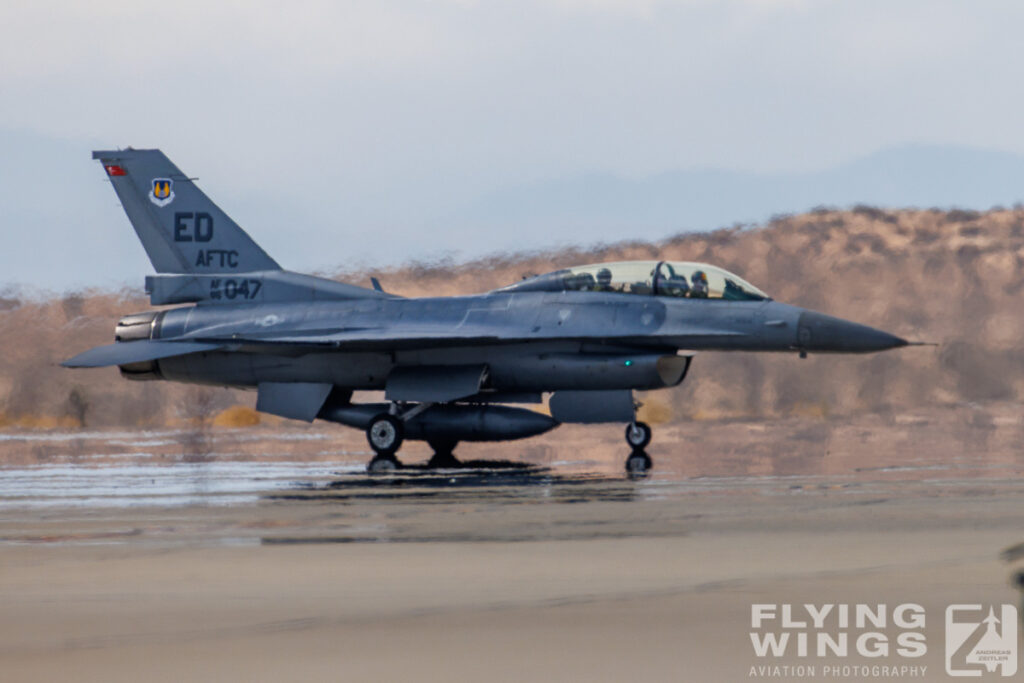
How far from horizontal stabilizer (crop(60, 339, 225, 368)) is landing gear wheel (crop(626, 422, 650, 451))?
5.56 metres

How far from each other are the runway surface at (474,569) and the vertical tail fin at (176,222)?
6.44m

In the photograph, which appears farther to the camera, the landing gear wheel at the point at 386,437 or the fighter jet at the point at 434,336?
the landing gear wheel at the point at 386,437

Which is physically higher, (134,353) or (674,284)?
(674,284)

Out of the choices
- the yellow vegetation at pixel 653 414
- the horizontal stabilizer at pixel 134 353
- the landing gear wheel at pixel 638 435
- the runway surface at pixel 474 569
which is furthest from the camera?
the yellow vegetation at pixel 653 414

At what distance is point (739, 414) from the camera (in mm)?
30812

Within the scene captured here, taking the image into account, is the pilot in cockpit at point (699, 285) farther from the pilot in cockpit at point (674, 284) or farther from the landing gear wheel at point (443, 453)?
the landing gear wheel at point (443, 453)

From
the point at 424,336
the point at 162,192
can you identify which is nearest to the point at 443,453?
the point at 424,336

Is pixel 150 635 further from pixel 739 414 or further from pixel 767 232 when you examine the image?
pixel 767 232

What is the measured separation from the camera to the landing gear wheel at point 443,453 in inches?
672

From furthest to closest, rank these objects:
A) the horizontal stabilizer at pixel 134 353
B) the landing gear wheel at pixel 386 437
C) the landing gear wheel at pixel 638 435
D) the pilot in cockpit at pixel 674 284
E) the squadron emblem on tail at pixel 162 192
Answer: the squadron emblem on tail at pixel 162 192 < the horizontal stabilizer at pixel 134 353 < the landing gear wheel at pixel 638 435 < the landing gear wheel at pixel 386 437 < the pilot in cockpit at pixel 674 284

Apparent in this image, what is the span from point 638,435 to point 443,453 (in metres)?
2.84

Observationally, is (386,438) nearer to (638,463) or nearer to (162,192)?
(638,463)

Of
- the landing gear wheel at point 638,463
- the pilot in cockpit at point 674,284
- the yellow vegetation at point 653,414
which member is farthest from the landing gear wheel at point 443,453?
the yellow vegetation at point 653,414

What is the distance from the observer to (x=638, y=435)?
17.8m
